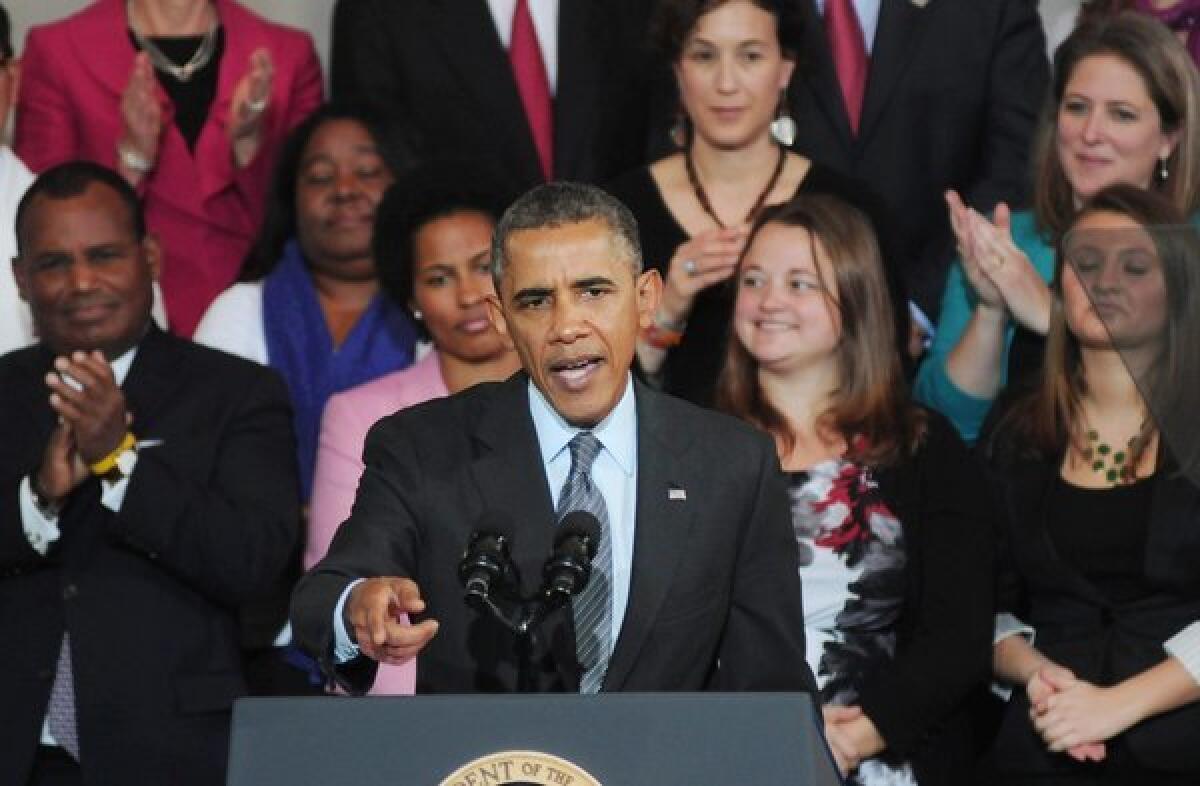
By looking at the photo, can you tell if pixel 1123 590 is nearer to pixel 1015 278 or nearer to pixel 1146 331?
pixel 1015 278

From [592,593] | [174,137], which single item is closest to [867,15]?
[174,137]

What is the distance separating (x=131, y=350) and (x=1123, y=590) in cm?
205

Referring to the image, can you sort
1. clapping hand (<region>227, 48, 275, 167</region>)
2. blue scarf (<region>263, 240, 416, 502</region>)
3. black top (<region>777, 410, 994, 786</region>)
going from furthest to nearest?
clapping hand (<region>227, 48, 275, 167</region>), blue scarf (<region>263, 240, 416, 502</region>), black top (<region>777, 410, 994, 786</region>)

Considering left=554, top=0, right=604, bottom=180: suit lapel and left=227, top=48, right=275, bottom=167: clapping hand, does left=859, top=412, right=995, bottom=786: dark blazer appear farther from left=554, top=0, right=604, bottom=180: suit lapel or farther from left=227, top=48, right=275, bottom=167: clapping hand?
left=227, top=48, right=275, bottom=167: clapping hand

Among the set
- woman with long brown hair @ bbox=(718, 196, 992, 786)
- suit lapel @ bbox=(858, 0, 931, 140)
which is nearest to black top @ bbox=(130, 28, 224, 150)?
suit lapel @ bbox=(858, 0, 931, 140)

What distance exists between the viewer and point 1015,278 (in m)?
4.93

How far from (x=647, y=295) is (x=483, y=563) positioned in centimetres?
73

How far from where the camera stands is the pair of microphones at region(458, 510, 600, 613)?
9.02ft

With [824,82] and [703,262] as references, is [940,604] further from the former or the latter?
[824,82]

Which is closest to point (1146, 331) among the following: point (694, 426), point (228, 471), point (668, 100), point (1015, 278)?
point (694, 426)

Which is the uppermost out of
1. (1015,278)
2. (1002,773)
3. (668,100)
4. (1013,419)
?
(668,100)

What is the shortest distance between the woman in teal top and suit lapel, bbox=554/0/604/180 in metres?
1.02

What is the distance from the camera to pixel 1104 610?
4.41 metres

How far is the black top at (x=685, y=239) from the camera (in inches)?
195
